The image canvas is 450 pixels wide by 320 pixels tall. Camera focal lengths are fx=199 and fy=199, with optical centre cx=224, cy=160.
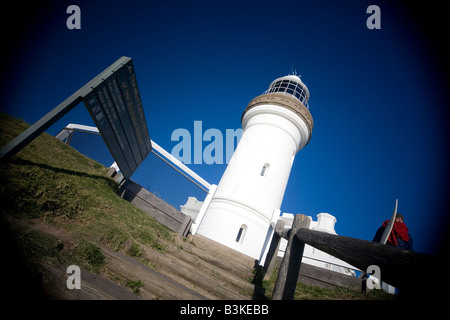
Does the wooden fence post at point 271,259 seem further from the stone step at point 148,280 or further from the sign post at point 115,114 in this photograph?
the sign post at point 115,114

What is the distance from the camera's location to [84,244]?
2785 millimetres

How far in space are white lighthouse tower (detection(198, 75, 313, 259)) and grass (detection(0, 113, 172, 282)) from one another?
15.7 ft

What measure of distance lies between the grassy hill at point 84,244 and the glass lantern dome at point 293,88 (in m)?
12.9

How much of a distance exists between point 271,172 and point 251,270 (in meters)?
6.11

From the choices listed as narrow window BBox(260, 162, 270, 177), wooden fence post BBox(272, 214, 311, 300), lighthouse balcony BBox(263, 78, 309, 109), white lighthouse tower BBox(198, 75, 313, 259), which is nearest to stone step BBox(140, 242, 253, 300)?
wooden fence post BBox(272, 214, 311, 300)

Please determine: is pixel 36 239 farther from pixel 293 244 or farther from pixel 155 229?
pixel 293 244

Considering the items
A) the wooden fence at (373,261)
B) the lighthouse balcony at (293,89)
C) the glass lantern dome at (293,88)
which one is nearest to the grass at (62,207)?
the wooden fence at (373,261)

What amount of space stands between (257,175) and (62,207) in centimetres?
818

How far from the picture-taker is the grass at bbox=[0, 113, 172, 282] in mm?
2484

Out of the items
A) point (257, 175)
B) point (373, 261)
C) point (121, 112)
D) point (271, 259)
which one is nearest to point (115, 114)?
point (121, 112)

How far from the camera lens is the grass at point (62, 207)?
248 centimetres

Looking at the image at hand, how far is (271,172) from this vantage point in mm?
10500

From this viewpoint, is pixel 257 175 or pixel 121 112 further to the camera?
pixel 257 175

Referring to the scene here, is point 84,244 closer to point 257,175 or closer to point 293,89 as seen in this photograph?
point 257,175
